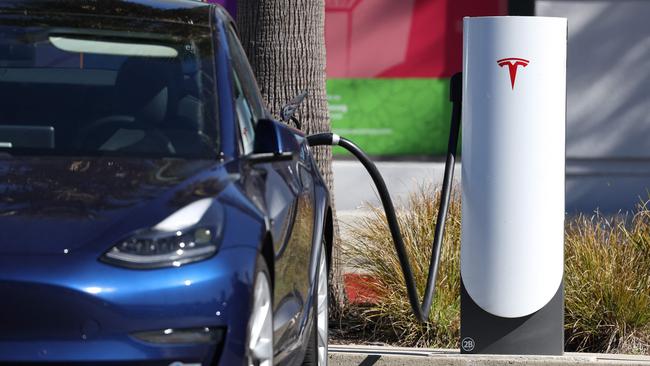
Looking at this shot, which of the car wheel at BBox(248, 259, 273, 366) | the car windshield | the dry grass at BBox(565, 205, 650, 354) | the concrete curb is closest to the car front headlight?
the car wheel at BBox(248, 259, 273, 366)

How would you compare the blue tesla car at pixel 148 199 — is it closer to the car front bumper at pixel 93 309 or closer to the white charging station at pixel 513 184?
the car front bumper at pixel 93 309

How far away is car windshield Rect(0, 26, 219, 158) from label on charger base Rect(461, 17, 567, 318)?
175 centimetres

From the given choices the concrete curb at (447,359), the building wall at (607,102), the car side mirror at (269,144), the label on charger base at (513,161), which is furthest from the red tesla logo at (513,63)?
the building wall at (607,102)

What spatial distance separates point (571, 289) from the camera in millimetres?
7113

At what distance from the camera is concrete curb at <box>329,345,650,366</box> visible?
629cm

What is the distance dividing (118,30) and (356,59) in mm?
8605

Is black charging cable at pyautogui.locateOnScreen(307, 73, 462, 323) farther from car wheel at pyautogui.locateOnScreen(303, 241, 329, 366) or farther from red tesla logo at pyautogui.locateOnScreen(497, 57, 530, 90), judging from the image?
car wheel at pyautogui.locateOnScreen(303, 241, 329, 366)

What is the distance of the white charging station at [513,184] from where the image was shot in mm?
6141

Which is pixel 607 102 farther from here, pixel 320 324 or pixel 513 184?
pixel 320 324

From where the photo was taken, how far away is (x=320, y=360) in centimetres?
A: 559

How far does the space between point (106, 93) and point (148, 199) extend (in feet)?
3.52

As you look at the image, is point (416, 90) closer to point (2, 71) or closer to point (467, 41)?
point (467, 41)

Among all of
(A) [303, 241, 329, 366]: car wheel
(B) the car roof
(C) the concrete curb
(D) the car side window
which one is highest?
(B) the car roof

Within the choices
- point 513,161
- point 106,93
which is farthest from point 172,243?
point 513,161
